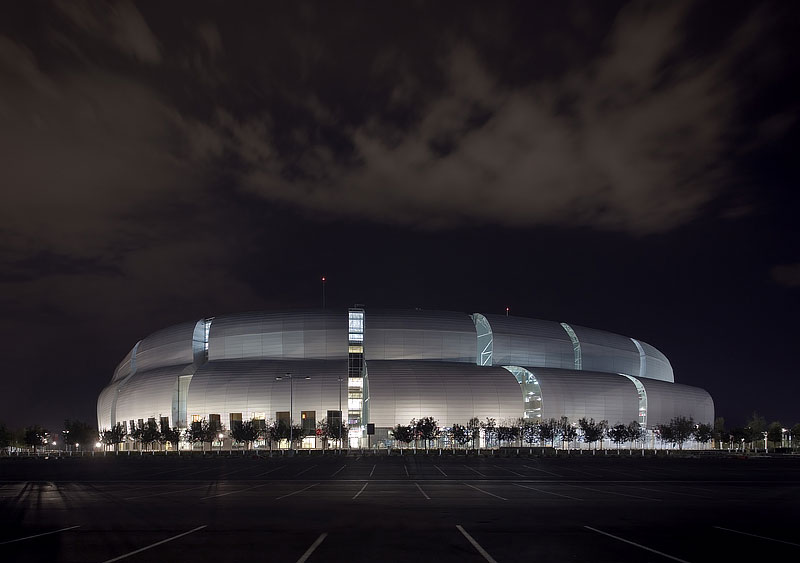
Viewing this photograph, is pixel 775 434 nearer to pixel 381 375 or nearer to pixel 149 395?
pixel 381 375

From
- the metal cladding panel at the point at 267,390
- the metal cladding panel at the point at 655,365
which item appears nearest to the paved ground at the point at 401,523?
the metal cladding panel at the point at 267,390

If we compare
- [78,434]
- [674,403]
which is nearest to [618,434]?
[674,403]

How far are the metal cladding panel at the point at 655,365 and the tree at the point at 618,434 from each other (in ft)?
141

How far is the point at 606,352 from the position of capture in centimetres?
15738

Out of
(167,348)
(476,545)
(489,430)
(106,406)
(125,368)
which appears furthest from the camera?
(125,368)

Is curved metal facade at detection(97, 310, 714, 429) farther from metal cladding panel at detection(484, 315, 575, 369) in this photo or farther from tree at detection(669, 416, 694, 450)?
tree at detection(669, 416, 694, 450)

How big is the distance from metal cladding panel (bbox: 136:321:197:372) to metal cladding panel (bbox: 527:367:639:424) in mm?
70138

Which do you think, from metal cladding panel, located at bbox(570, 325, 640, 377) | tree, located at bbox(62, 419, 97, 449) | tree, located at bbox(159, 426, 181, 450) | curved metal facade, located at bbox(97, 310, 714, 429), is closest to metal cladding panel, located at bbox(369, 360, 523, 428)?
curved metal facade, located at bbox(97, 310, 714, 429)

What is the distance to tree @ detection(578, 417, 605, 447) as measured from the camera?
122312mm

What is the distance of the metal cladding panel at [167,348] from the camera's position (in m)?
146

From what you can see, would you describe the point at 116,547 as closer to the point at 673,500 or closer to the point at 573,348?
the point at 673,500

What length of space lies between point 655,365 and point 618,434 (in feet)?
188

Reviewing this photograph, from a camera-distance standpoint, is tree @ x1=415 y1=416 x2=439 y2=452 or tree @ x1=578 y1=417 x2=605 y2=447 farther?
tree @ x1=578 y1=417 x2=605 y2=447

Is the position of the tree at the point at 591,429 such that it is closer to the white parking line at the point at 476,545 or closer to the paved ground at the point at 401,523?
the paved ground at the point at 401,523
